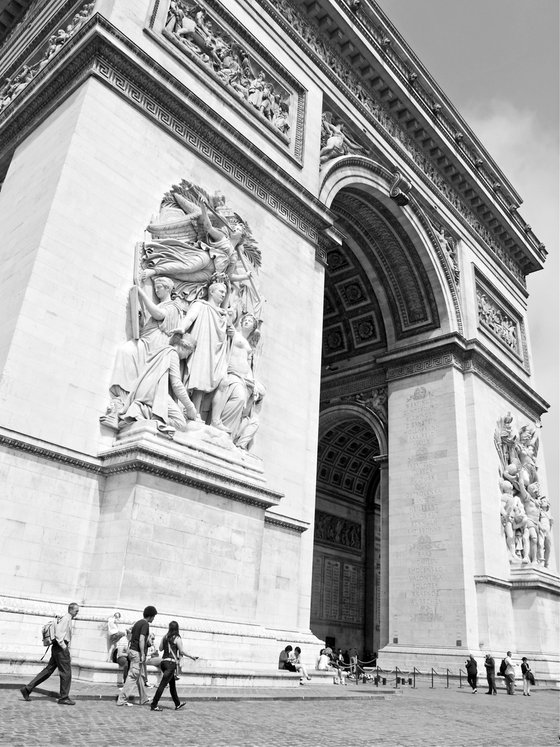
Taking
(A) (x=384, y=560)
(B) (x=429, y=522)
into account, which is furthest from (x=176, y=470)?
(A) (x=384, y=560)

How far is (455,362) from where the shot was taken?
72.9ft

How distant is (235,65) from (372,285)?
10.7 meters

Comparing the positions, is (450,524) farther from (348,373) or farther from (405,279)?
(405,279)

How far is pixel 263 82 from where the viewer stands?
1653 centimetres

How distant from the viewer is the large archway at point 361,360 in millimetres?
22266

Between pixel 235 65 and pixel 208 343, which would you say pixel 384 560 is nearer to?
pixel 208 343

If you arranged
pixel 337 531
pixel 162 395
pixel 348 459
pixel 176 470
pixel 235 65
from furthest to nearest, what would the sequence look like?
pixel 348 459 → pixel 337 531 → pixel 235 65 → pixel 162 395 → pixel 176 470

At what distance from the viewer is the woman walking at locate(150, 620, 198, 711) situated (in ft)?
22.9

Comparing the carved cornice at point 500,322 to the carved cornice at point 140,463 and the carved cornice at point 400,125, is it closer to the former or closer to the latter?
the carved cornice at point 400,125

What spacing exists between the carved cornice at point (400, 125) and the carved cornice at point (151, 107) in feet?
17.0

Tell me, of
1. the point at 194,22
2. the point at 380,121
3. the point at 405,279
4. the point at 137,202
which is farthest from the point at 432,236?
the point at 137,202

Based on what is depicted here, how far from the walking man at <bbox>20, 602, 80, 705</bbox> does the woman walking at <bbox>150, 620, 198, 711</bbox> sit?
0.88 m

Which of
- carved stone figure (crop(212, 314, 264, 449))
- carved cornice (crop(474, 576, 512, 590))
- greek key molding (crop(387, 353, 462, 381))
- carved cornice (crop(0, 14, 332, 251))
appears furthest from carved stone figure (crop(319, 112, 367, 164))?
carved cornice (crop(474, 576, 512, 590))

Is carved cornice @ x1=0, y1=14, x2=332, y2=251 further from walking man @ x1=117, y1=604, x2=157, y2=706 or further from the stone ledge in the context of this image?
the stone ledge
